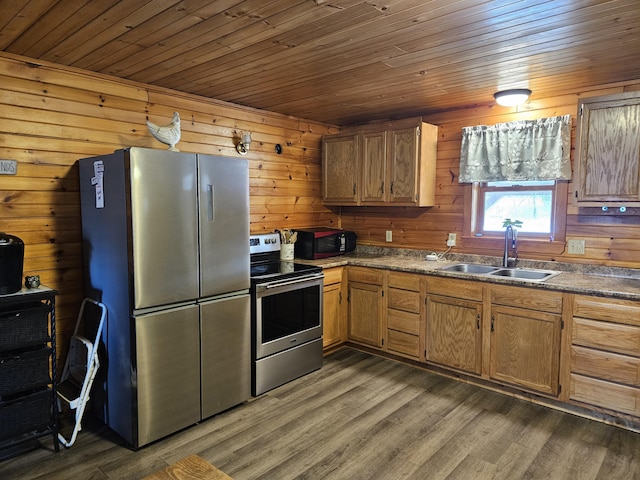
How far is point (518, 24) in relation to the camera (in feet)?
6.71

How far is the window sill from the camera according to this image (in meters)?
3.37

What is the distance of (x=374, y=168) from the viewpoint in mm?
4082

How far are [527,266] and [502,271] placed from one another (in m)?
0.21

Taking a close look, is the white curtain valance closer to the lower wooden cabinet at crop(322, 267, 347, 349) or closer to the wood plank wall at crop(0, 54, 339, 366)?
the lower wooden cabinet at crop(322, 267, 347, 349)

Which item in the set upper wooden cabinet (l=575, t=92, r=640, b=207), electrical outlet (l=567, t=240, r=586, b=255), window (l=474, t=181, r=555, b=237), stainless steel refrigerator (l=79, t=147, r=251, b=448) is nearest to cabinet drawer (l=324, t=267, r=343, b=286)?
stainless steel refrigerator (l=79, t=147, r=251, b=448)

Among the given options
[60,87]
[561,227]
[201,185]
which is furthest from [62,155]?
[561,227]

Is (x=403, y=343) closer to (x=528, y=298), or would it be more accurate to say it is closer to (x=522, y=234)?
(x=528, y=298)

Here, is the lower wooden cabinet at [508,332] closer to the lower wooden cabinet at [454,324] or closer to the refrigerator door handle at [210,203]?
the lower wooden cabinet at [454,324]

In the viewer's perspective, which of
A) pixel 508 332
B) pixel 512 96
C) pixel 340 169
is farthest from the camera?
pixel 340 169

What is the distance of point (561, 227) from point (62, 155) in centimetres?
357

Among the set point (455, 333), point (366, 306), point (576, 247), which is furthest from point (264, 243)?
point (576, 247)

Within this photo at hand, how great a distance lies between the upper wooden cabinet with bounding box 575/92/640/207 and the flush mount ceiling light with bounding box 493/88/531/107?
427 millimetres

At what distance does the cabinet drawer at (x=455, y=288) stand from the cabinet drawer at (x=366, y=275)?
468mm

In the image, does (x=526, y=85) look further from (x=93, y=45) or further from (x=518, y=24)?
(x=93, y=45)
